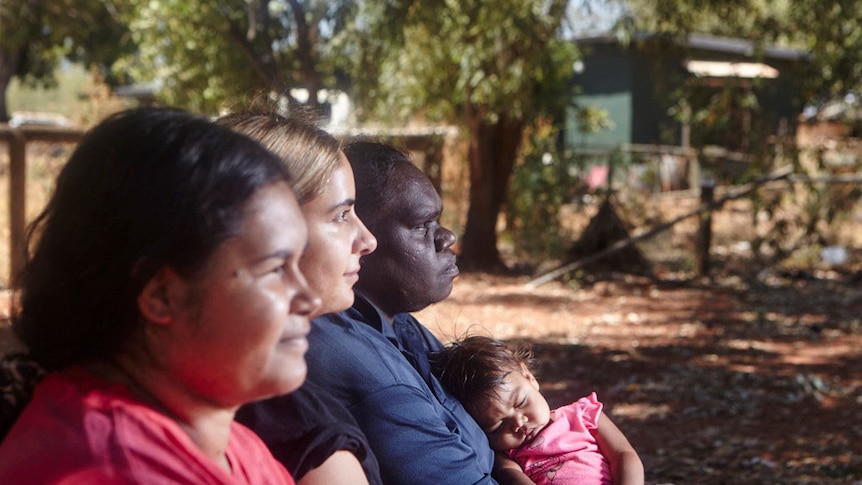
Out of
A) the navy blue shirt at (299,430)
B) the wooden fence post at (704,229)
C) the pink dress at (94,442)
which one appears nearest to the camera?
the pink dress at (94,442)

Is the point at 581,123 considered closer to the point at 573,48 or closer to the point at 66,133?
the point at 573,48

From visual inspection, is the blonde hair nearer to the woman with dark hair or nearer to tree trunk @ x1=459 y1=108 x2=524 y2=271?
the woman with dark hair

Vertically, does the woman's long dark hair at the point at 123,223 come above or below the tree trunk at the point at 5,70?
below

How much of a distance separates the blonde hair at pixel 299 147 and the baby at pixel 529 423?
29.0 inches

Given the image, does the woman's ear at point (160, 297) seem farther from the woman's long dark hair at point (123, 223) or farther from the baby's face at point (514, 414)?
the baby's face at point (514, 414)

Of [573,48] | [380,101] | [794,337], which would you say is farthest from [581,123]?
[794,337]

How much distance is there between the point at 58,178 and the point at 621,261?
1111 cm

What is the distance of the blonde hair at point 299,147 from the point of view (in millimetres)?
2074

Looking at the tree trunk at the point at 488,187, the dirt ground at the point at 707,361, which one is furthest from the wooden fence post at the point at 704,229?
the tree trunk at the point at 488,187

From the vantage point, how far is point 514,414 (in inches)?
106

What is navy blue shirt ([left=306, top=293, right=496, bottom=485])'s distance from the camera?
212cm

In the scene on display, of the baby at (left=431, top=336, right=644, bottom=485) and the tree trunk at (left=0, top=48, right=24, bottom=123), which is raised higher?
the tree trunk at (left=0, top=48, right=24, bottom=123)

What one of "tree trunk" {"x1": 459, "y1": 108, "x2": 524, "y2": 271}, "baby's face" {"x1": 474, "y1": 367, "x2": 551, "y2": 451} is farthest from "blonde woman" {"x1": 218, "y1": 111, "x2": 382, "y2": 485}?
"tree trunk" {"x1": 459, "y1": 108, "x2": 524, "y2": 271}

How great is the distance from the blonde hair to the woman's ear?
2.22 feet
